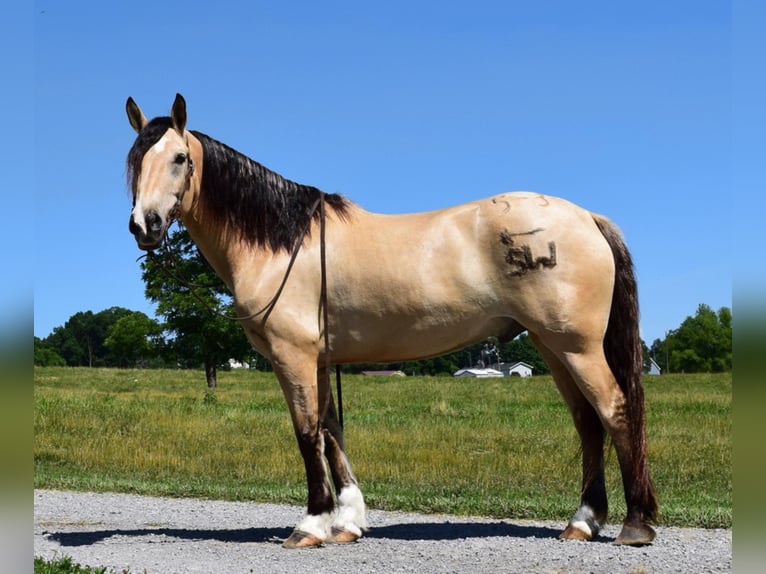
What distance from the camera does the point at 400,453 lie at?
43.4ft

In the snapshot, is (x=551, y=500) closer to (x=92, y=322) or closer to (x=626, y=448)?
(x=626, y=448)

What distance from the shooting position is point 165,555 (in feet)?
21.0

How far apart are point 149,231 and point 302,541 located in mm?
2691

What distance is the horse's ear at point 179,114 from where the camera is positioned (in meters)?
6.62

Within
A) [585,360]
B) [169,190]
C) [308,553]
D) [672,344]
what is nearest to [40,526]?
[308,553]

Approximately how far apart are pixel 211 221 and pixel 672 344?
64978 millimetres

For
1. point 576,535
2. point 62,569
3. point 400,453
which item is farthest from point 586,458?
point 400,453

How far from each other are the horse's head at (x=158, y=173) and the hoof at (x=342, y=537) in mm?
2733

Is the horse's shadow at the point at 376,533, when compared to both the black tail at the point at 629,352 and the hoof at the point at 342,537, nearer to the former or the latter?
the hoof at the point at 342,537

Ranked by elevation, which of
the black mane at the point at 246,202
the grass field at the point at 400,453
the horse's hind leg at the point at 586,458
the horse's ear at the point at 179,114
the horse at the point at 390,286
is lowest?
the grass field at the point at 400,453

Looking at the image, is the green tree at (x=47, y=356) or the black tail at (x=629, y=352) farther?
the green tree at (x=47, y=356)

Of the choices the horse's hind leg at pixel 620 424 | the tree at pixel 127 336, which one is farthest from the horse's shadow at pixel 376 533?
the tree at pixel 127 336

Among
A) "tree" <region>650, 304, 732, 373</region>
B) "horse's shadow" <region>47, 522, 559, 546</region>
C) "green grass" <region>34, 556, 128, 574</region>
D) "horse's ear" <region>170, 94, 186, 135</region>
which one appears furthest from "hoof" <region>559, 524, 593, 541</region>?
"tree" <region>650, 304, 732, 373</region>

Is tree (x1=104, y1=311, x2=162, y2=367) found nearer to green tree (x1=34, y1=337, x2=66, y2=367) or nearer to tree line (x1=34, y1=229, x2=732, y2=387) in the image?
tree line (x1=34, y1=229, x2=732, y2=387)
